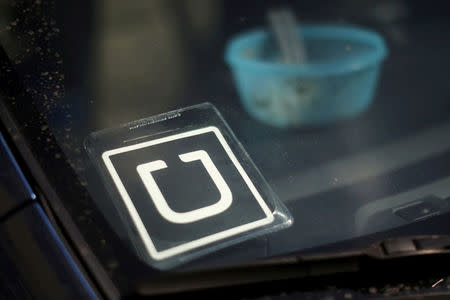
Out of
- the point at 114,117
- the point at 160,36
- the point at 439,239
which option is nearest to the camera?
the point at 439,239

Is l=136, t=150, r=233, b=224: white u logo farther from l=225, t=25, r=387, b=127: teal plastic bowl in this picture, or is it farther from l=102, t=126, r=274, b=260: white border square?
l=225, t=25, r=387, b=127: teal plastic bowl

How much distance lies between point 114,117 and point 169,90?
12 centimetres

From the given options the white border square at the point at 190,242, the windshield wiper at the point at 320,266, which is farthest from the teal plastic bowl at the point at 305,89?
the windshield wiper at the point at 320,266

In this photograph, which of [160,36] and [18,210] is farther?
[160,36]

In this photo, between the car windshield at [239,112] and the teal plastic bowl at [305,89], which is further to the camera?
the teal plastic bowl at [305,89]

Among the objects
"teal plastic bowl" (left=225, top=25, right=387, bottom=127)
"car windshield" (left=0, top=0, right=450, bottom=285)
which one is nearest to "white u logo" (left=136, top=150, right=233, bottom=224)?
"car windshield" (left=0, top=0, right=450, bottom=285)

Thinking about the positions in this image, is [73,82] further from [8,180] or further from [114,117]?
[8,180]

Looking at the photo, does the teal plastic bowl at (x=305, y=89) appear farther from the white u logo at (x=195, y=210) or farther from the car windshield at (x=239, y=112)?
the white u logo at (x=195, y=210)

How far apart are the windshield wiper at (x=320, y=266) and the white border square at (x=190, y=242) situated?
0.04 meters

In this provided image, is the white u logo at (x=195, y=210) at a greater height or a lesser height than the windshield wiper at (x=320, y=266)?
greater

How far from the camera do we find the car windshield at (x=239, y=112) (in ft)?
2.16

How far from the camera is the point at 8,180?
2.17 feet

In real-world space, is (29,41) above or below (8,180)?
above

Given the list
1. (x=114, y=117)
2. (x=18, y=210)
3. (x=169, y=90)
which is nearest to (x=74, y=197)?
(x=18, y=210)
